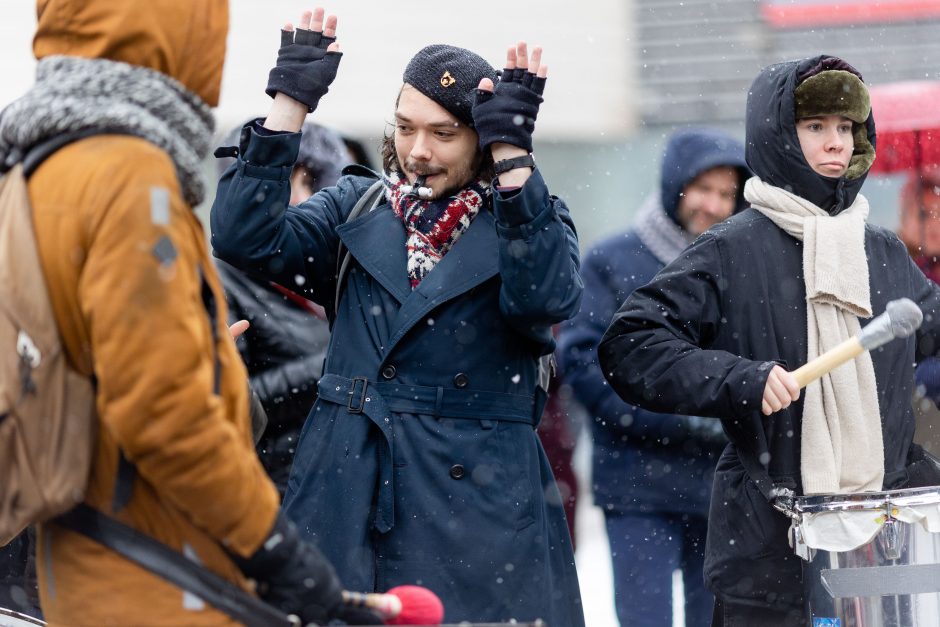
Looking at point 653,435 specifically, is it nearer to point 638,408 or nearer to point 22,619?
point 638,408

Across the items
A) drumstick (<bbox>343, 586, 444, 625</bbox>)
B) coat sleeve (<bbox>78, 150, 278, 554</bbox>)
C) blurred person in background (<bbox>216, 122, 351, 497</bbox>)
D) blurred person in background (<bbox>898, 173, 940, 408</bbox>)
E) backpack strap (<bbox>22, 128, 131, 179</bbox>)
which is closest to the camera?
coat sleeve (<bbox>78, 150, 278, 554</bbox>)

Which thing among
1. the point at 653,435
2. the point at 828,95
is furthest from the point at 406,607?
the point at 653,435

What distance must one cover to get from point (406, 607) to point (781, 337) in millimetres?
1769

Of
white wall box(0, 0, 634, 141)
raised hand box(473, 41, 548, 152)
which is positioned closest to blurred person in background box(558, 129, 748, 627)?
raised hand box(473, 41, 548, 152)

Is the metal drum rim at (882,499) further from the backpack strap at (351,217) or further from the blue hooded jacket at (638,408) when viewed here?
the blue hooded jacket at (638,408)

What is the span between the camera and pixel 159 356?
7.41ft

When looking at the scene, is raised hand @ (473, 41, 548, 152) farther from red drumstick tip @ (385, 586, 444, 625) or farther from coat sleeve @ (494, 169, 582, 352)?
red drumstick tip @ (385, 586, 444, 625)

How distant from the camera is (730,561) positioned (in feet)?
13.4

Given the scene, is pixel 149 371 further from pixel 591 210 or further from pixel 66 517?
pixel 591 210

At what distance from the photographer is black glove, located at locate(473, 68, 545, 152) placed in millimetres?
3621

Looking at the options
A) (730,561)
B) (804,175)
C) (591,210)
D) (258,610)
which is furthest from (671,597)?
(591,210)

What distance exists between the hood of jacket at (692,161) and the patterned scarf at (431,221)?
2.17 m

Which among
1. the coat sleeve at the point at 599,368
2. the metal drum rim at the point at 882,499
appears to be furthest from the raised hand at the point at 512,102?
the coat sleeve at the point at 599,368

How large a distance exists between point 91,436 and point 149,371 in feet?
0.70
